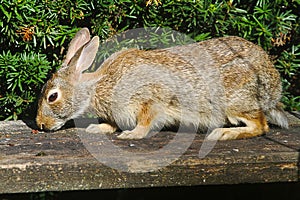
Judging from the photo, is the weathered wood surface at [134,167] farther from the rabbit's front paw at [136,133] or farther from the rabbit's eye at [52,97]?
the rabbit's eye at [52,97]

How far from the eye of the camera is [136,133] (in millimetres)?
4316

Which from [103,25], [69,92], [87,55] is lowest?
[69,92]

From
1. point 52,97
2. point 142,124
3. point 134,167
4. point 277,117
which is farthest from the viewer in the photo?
point 277,117

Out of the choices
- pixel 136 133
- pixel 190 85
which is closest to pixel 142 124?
pixel 136 133

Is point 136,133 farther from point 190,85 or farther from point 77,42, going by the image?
point 77,42

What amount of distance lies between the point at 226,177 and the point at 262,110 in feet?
3.67

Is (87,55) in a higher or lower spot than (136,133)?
higher

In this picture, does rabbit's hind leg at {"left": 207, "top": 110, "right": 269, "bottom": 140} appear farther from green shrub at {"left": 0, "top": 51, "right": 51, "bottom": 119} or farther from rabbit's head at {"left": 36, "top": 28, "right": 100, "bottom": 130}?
green shrub at {"left": 0, "top": 51, "right": 51, "bottom": 119}

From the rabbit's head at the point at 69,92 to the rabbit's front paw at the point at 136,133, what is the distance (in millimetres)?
434

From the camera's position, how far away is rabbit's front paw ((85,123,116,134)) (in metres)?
4.50

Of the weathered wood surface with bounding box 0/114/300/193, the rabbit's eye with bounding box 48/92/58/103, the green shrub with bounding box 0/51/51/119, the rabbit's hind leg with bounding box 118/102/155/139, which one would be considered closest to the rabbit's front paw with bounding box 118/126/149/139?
the rabbit's hind leg with bounding box 118/102/155/139

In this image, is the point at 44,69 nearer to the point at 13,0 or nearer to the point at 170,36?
the point at 13,0

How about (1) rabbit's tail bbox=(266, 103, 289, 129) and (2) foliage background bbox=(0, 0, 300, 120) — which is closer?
(1) rabbit's tail bbox=(266, 103, 289, 129)

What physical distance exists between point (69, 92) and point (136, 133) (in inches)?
24.5
